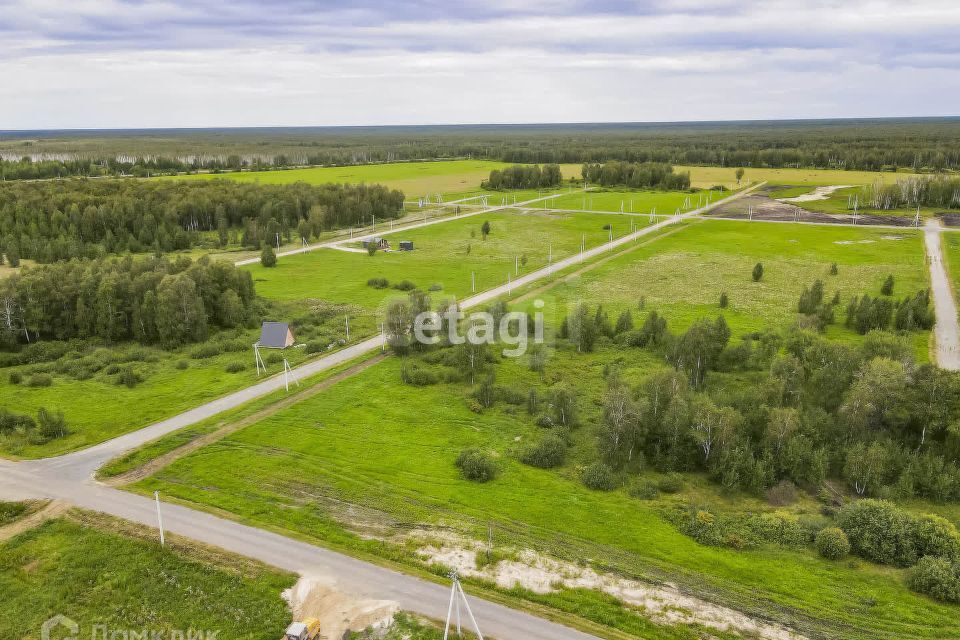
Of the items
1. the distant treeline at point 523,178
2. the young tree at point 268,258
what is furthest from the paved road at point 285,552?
the distant treeline at point 523,178

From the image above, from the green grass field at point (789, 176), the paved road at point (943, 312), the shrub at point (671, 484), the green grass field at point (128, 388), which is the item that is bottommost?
the shrub at point (671, 484)

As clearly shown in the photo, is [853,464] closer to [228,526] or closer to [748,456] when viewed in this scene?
[748,456]

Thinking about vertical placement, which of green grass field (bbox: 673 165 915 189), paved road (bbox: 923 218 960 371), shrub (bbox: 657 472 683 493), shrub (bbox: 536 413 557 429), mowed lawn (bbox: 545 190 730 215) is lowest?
shrub (bbox: 657 472 683 493)

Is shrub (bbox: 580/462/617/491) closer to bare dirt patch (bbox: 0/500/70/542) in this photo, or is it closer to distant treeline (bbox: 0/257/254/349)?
bare dirt patch (bbox: 0/500/70/542)

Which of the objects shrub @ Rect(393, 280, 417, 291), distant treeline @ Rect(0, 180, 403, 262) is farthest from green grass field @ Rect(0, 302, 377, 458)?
distant treeline @ Rect(0, 180, 403, 262)

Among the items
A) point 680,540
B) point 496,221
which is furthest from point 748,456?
point 496,221

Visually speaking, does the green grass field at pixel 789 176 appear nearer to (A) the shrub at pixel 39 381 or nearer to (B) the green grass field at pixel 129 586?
(A) the shrub at pixel 39 381
